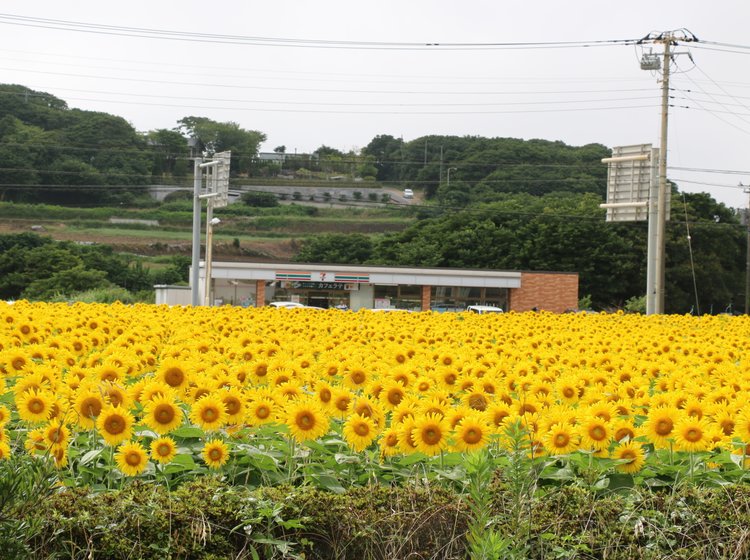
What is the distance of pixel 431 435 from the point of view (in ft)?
17.7

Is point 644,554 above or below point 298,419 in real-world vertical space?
below

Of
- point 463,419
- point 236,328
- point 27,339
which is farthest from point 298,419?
point 236,328

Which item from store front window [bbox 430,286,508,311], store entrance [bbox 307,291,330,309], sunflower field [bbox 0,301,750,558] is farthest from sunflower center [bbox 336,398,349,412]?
store front window [bbox 430,286,508,311]

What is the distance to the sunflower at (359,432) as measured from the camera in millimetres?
5461

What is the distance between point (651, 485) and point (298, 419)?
1920mm

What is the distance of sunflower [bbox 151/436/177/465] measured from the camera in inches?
207

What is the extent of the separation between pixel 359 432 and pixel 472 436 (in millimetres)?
592

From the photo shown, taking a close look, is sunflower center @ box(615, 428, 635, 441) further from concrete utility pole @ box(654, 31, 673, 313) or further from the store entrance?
the store entrance

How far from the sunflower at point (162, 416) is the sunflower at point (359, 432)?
0.93 meters

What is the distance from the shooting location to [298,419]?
18.0 feet

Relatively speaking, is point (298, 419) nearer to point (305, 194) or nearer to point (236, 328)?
point (236, 328)

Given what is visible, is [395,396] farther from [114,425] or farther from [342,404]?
[114,425]

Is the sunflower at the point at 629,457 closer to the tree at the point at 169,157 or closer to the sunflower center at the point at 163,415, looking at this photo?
the sunflower center at the point at 163,415

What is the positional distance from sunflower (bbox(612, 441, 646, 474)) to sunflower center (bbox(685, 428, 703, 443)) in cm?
29
